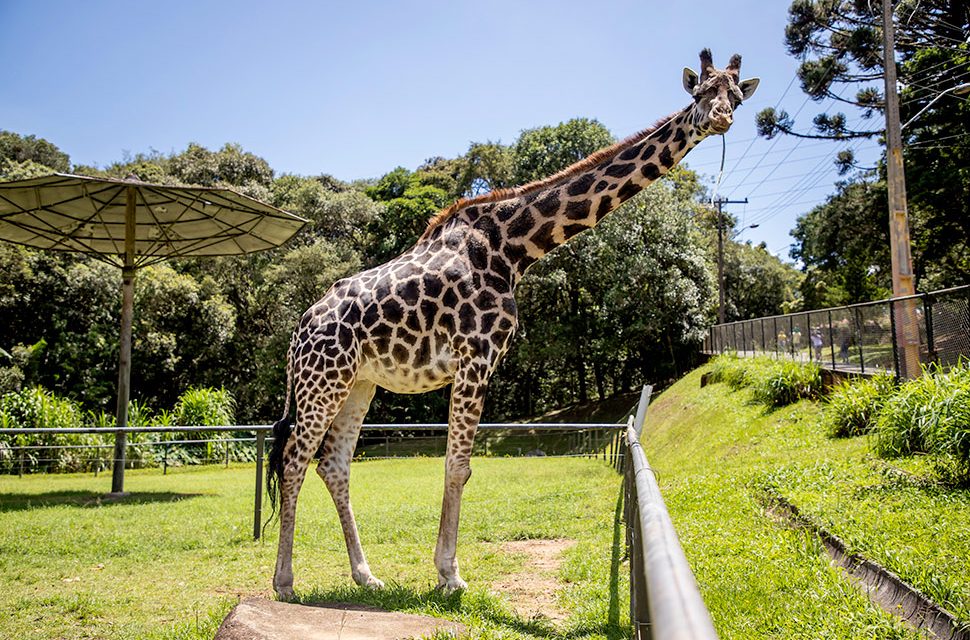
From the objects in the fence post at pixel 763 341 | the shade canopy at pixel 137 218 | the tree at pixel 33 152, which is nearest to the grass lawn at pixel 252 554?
the shade canopy at pixel 137 218

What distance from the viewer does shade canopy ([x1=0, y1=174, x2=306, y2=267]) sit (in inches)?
372

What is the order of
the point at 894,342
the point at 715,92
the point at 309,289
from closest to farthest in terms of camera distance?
the point at 715,92
the point at 894,342
the point at 309,289

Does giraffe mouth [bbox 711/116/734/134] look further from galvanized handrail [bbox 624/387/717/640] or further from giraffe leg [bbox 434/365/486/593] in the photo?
galvanized handrail [bbox 624/387/717/640]

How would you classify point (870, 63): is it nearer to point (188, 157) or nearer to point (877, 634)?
point (877, 634)

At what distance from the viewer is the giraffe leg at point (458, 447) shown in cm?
479

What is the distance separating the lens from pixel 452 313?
4992mm

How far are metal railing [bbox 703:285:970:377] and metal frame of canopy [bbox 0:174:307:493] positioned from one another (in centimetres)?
901

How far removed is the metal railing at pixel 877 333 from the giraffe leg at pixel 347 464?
23.8ft

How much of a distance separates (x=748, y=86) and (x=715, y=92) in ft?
1.16

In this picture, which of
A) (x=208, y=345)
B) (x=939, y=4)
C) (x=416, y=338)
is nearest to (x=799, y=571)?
(x=416, y=338)

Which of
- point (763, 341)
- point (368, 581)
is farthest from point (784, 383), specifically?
point (368, 581)

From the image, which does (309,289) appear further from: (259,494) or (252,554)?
(252,554)

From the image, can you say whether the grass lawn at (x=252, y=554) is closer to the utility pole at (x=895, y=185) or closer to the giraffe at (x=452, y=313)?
the giraffe at (x=452, y=313)

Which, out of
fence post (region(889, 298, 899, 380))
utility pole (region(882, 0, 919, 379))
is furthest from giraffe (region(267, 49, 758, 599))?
utility pole (region(882, 0, 919, 379))
